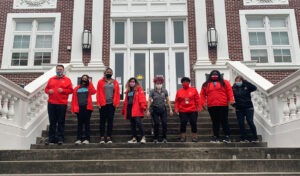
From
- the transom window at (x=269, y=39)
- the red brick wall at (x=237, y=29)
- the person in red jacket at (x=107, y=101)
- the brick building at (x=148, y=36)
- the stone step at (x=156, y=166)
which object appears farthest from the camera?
the transom window at (x=269, y=39)

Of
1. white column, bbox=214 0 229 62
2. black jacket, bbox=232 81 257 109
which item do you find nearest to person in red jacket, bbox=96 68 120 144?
black jacket, bbox=232 81 257 109

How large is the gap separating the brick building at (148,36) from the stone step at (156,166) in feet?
24.3

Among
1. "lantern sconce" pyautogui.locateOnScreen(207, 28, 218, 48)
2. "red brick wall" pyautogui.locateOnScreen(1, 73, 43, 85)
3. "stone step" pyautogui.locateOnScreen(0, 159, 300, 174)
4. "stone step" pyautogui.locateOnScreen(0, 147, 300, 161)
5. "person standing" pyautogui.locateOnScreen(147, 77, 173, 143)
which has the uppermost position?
"lantern sconce" pyautogui.locateOnScreen(207, 28, 218, 48)

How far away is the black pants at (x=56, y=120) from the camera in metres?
6.85

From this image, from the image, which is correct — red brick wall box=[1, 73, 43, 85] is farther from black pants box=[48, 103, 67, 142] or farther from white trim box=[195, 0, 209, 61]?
white trim box=[195, 0, 209, 61]

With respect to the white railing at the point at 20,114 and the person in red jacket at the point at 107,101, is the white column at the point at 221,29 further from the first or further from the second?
the white railing at the point at 20,114

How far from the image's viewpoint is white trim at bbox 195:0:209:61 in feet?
41.1

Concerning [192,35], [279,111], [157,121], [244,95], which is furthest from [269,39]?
[157,121]

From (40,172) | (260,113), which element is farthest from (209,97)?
(40,172)

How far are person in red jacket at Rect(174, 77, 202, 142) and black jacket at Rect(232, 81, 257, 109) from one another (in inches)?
31.6

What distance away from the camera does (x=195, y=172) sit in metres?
4.94

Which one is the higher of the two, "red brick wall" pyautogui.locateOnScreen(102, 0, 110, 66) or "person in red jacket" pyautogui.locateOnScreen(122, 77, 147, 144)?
"red brick wall" pyautogui.locateOnScreen(102, 0, 110, 66)

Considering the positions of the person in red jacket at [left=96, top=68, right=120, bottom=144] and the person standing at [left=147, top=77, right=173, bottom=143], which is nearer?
the person standing at [left=147, top=77, right=173, bottom=143]

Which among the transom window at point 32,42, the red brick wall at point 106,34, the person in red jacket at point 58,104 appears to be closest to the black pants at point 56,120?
the person in red jacket at point 58,104
